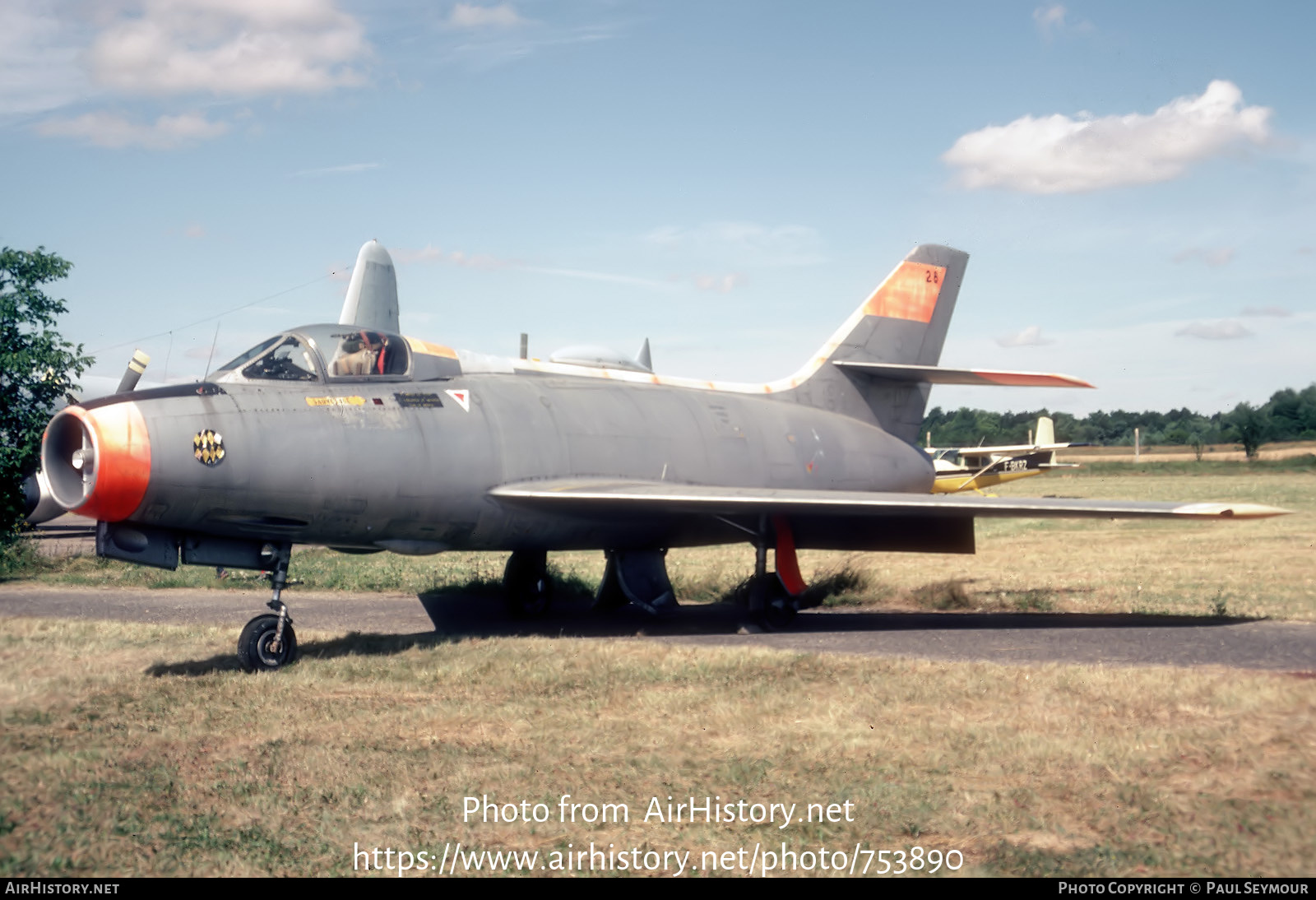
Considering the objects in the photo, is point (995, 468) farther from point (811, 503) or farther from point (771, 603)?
point (811, 503)

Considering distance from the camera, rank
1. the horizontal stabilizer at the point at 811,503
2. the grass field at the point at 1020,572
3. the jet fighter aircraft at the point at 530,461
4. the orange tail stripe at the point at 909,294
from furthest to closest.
Answer: 1. the orange tail stripe at the point at 909,294
2. the grass field at the point at 1020,572
3. the horizontal stabilizer at the point at 811,503
4. the jet fighter aircraft at the point at 530,461

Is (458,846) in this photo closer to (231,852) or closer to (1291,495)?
(231,852)

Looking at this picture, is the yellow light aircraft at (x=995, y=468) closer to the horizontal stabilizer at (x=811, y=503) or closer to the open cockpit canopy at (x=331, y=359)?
the horizontal stabilizer at (x=811, y=503)

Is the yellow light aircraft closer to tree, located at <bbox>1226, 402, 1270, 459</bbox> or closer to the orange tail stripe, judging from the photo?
the orange tail stripe

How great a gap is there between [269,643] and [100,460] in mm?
2111

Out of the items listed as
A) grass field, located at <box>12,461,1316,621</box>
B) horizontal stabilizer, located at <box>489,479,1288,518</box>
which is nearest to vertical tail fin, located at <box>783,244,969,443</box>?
grass field, located at <box>12,461,1316,621</box>

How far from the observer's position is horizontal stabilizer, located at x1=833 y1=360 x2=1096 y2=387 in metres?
13.8

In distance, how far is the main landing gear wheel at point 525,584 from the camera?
13.6 metres

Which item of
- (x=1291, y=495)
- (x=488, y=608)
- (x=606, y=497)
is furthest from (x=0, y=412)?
(x=1291, y=495)

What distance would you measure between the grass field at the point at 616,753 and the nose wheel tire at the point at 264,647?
0.23 metres

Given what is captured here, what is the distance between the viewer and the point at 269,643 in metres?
9.16

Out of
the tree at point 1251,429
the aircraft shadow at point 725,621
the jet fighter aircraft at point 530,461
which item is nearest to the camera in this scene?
the jet fighter aircraft at point 530,461

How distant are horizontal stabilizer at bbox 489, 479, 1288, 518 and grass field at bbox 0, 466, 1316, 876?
151 centimetres

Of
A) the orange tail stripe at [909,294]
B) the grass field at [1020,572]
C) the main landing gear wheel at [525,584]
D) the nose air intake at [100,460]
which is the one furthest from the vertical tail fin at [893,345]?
the nose air intake at [100,460]
